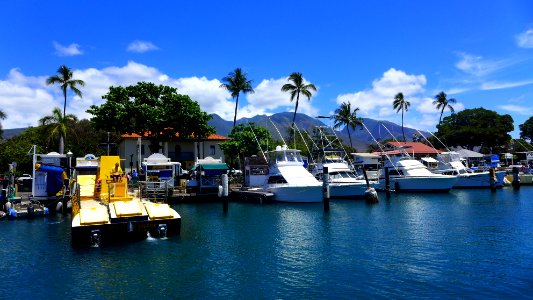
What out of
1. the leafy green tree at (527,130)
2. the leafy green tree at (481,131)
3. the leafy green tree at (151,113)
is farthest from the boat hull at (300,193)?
the leafy green tree at (527,130)

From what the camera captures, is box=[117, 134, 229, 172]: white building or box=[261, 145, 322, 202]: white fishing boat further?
→ box=[117, 134, 229, 172]: white building

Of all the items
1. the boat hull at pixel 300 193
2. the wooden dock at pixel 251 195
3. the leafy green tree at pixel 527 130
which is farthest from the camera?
the leafy green tree at pixel 527 130

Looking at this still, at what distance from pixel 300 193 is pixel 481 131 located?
7681 cm

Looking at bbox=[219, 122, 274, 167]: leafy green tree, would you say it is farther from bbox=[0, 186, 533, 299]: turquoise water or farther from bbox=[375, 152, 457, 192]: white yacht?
bbox=[0, 186, 533, 299]: turquoise water

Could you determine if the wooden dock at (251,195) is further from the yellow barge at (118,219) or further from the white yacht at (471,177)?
the white yacht at (471,177)

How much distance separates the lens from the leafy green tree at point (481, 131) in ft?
329

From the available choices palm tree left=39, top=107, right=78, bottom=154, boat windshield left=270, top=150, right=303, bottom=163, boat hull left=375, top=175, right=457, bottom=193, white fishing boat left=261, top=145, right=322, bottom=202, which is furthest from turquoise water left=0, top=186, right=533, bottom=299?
palm tree left=39, top=107, right=78, bottom=154

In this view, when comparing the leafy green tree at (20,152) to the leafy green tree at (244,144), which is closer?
the leafy green tree at (20,152)

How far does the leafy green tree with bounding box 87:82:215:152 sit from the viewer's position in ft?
174

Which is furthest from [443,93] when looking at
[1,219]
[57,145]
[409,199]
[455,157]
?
[1,219]

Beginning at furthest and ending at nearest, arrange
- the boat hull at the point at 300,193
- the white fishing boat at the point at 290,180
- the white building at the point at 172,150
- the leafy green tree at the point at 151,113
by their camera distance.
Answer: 1. the white building at the point at 172,150
2. the leafy green tree at the point at 151,113
3. the white fishing boat at the point at 290,180
4. the boat hull at the point at 300,193

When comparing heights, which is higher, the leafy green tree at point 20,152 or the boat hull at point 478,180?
the leafy green tree at point 20,152

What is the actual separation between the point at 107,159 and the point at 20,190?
26628 millimetres

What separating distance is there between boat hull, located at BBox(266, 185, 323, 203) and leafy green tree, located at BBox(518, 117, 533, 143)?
318 ft
